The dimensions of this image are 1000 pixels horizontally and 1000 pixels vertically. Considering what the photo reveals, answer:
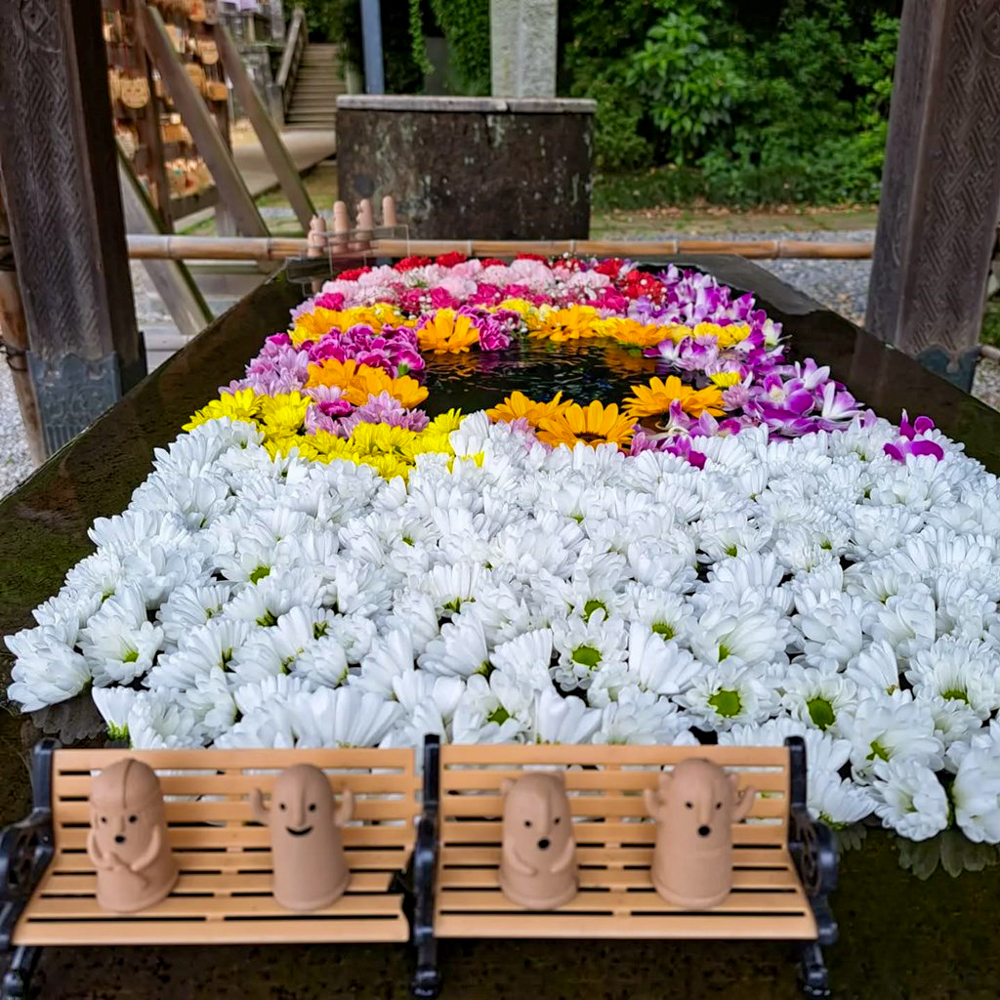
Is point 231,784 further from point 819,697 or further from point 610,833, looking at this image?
point 819,697

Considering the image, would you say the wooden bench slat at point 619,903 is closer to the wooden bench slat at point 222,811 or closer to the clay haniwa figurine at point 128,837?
the wooden bench slat at point 222,811

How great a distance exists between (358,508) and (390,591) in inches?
14.2

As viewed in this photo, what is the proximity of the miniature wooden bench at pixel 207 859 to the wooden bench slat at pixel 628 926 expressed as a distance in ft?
0.23

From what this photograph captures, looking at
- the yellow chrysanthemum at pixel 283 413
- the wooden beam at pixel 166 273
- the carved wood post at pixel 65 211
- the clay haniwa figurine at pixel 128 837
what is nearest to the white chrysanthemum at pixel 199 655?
the clay haniwa figurine at pixel 128 837

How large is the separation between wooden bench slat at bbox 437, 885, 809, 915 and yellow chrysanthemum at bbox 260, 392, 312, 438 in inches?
57.3

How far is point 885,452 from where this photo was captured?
2.14m

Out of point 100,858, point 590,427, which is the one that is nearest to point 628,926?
point 100,858

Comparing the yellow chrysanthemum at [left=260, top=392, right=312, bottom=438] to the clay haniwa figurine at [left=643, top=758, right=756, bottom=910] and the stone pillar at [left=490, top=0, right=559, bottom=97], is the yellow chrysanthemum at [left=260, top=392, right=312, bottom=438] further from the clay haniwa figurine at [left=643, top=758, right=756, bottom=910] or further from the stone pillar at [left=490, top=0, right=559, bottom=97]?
the stone pillar at [left=490, top=0, right=559, bottom=97]

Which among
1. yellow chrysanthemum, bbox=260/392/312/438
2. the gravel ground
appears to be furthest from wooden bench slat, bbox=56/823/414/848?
the gravel ground

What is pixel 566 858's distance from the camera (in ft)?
3.04

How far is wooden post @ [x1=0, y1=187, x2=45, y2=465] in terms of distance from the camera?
3.82m

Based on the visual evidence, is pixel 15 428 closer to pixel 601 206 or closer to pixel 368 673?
pixel 368 673

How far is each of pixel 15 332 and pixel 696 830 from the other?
12.4 ft

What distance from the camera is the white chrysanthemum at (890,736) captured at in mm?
1153
